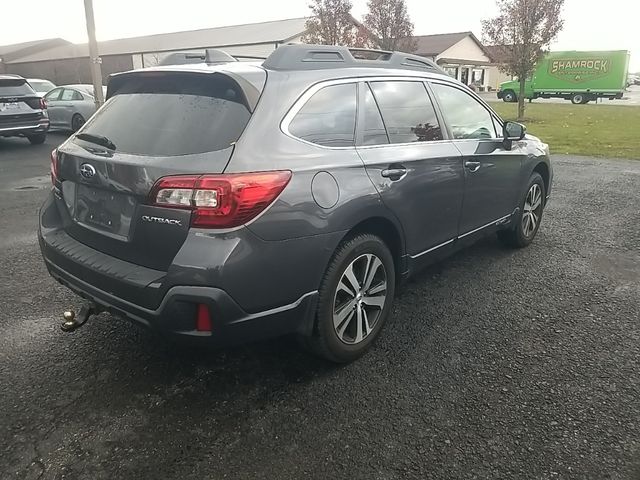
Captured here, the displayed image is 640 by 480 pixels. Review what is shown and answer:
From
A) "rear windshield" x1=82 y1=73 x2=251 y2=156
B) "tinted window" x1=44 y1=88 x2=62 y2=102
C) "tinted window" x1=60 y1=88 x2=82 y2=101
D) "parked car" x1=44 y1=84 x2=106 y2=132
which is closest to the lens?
"rear windshield" x1=82 y1=73 x2=251 y2=156

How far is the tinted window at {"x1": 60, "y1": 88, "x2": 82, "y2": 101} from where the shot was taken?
1545cm

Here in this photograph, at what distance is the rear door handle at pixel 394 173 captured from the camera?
10.3ft

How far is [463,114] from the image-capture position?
4.25 meters

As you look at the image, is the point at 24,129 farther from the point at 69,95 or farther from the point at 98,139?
the point at 98,139

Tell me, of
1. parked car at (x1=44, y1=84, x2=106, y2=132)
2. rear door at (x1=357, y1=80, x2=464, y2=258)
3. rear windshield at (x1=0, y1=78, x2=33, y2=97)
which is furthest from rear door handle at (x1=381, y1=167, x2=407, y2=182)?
parked car at (x1=44, y1=84, x2=106, y2=132)

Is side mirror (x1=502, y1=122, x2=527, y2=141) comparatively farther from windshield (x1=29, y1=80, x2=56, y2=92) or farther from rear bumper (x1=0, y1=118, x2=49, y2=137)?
windshield (x1=29, y1=80, x2=56, y2=92)

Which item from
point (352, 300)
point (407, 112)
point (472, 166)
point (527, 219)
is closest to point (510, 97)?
point (527, 219)

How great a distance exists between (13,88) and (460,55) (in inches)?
1864

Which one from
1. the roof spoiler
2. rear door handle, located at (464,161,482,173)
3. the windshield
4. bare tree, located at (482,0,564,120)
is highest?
bare tree, located at (482,0,564,120)

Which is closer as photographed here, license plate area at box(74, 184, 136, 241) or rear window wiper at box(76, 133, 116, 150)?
license plate area at box(74, 184, 136, 241)

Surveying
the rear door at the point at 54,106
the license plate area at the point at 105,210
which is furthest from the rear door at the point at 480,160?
the rear door at the point at 54,106

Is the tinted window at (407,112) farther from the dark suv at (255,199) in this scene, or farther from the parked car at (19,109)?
the parked car at (19,109)

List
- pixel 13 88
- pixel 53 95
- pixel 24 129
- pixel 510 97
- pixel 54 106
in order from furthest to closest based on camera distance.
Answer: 1. pixel 510 97
2. pixel 53 95
3. pixel 54 106
4. pixel 24 129
5. pixel 13 88

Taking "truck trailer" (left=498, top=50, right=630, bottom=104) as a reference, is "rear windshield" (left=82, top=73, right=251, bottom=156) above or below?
below
